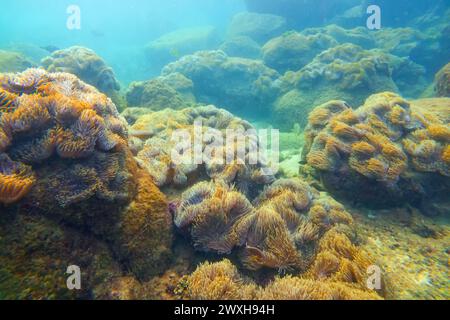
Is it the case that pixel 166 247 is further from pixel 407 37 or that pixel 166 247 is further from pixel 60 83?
pixel 407 37

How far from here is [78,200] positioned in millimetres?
2764

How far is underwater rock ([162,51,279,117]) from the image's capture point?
12788 millimetres

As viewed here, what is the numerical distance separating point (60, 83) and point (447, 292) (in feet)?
17.6

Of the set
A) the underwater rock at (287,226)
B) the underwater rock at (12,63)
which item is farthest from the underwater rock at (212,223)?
the underwater rock at (12,63)

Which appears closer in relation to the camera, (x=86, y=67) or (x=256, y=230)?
(x=256, y=230)

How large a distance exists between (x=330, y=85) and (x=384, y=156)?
22.8ft

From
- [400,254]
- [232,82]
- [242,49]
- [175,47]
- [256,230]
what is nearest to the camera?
[256,230]

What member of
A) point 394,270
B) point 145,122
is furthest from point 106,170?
point 394,270

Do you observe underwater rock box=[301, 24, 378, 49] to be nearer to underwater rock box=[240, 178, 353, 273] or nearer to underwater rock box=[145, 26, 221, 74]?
underwater rock box=[145, 26, 221, 74]

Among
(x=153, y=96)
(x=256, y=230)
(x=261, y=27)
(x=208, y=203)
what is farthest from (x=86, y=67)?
(x=261, y=27)

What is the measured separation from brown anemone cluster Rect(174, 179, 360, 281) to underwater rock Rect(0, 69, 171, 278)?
41 cm

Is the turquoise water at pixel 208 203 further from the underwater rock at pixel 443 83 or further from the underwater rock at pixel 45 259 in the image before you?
the underwater rock at pixel 443 83

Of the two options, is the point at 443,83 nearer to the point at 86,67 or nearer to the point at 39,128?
the point at 39,128

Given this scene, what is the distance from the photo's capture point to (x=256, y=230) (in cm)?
340
